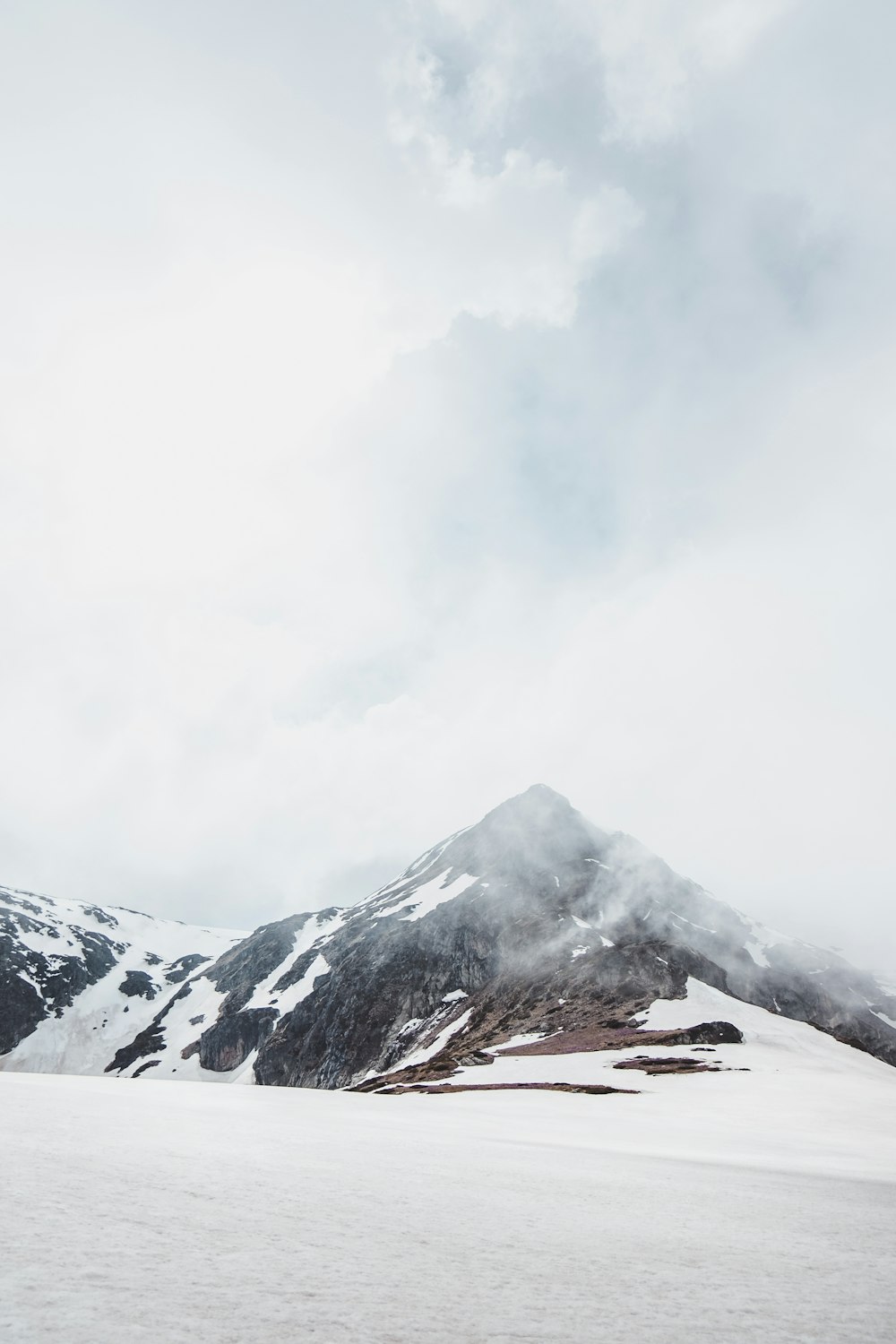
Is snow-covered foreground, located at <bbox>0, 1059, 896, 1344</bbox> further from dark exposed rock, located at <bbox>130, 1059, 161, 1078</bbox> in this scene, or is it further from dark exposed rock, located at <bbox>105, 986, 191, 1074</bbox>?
dark exposed rock, located at <bbox>105, 986, 191, 1074</bbox>

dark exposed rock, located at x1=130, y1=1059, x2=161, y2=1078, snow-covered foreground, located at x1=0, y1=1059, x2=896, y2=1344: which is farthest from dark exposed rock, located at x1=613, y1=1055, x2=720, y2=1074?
dark exposed rock, located at x1=130, y1=1059, x2=161, y2=1078

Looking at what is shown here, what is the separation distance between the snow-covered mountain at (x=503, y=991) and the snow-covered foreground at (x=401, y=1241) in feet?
143

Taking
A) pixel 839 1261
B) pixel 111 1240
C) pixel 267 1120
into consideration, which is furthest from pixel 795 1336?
pixel 267 1120

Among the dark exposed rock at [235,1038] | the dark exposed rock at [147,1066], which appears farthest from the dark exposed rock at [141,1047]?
the dark exposed rock at [235,1038]

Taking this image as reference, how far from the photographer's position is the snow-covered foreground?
3.70m

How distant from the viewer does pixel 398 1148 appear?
1193 centimetres

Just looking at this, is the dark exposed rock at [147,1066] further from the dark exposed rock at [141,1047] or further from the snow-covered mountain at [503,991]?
the dark exposed rock at [141,1047]

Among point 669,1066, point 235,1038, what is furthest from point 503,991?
point 235,1038

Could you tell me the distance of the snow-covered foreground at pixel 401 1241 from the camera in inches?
146

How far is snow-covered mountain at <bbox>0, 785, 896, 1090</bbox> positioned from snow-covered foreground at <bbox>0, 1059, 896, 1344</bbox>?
43476mm

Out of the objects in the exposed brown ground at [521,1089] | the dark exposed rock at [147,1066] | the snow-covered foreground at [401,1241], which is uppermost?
the snow-covered foreground at [401,1241]

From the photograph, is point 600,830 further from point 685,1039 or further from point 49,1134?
point 49,1134

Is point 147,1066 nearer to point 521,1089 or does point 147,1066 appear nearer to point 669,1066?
point 521,1089

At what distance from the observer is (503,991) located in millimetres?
110562
